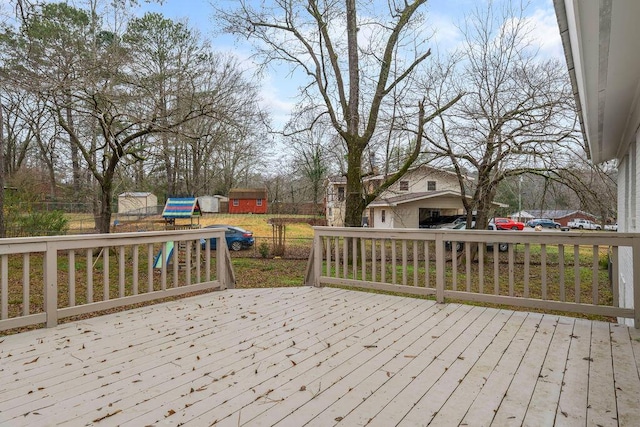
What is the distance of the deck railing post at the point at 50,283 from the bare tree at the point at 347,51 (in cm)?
593

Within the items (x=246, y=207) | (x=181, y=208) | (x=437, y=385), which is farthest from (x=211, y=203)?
(x=437, y=385)

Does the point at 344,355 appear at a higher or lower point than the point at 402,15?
lower

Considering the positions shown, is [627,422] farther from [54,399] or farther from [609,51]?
[54,399]

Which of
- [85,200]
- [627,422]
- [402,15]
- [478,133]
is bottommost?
[627,422]

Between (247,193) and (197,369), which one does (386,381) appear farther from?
(247,193)

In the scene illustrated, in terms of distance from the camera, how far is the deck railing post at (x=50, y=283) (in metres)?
3.25

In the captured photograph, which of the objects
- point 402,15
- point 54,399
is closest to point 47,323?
point 54,399

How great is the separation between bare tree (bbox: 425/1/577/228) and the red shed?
2104 centimetres

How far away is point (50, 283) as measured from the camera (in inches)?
129

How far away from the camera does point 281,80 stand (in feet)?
→ 29.7

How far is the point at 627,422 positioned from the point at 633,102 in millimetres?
2957

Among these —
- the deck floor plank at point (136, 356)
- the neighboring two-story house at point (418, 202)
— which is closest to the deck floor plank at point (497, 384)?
the deck floor plank at point (136, 356)

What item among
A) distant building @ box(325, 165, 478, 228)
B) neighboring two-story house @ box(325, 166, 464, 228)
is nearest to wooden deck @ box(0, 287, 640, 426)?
neighboring two-story house @ box(325, 166, 464, 228)

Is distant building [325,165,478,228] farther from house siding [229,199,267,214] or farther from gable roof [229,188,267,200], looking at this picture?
gable roof [229,188,267,200]
